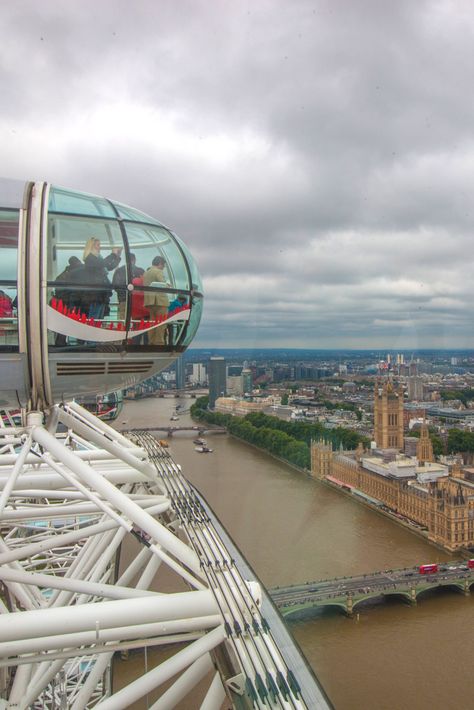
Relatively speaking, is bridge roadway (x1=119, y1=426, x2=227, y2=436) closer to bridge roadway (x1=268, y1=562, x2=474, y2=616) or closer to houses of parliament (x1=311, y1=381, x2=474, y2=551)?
houses of parliament (x1=311, y1=381, x2=474, y2=551)

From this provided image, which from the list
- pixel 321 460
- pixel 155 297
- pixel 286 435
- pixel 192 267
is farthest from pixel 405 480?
pixel 155 297

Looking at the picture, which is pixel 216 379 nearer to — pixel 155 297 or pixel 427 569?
pixel 427 569

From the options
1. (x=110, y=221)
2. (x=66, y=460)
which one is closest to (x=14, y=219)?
(x=110, y=221)

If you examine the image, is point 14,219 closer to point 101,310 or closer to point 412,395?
point 101,310

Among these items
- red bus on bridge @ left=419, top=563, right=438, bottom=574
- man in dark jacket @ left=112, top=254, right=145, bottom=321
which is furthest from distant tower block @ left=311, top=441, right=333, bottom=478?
man in dark jacket @ left=112, top=254, right=145, bottom=321

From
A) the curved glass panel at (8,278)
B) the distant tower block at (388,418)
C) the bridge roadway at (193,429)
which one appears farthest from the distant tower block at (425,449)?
the curved glass panel at (8,278)

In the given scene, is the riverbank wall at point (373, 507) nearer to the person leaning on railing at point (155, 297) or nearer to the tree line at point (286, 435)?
the tree line at point (286, 435)

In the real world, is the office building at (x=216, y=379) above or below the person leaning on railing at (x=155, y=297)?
below
